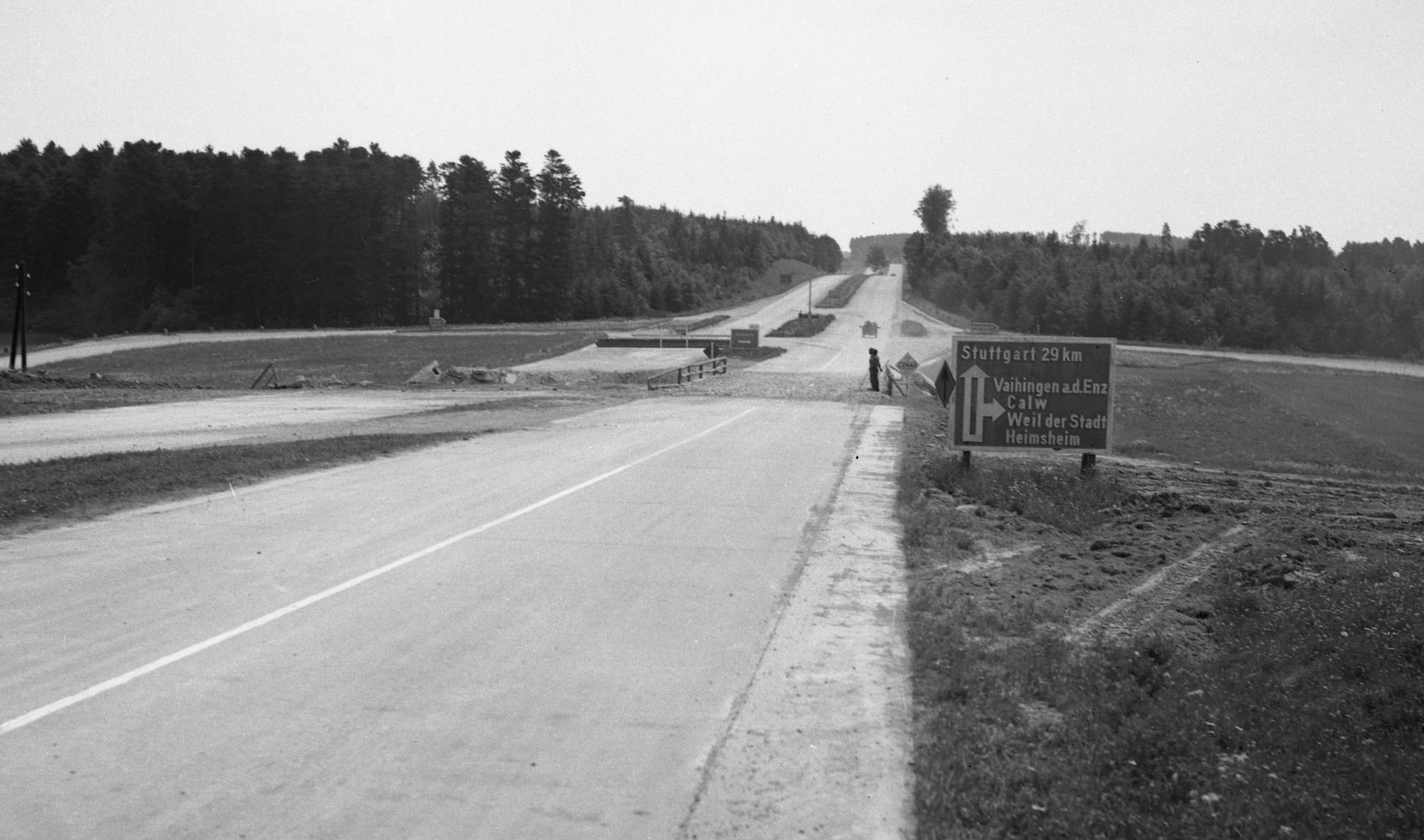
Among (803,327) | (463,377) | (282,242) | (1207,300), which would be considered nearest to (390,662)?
(463,377)

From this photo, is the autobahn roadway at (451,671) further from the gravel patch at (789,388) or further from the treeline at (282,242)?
the treeline at (282,242)

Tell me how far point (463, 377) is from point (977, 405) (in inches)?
1259

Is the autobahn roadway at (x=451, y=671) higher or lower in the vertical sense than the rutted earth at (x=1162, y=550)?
higher

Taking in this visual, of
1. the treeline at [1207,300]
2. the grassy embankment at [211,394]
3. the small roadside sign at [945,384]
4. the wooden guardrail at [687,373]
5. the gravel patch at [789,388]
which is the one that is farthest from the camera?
the treeline at [1207,300]

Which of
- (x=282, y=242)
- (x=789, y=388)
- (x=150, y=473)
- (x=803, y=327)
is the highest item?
(x=282, y=242)

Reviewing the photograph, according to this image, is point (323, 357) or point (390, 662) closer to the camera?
point (390, 662)

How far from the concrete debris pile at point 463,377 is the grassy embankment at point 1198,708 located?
34.8 meters

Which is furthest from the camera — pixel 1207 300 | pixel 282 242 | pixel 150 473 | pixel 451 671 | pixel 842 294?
pixel 842 294

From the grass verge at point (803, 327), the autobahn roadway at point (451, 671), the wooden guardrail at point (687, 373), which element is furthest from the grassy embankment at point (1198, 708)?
the grass verge at point (803, 327)

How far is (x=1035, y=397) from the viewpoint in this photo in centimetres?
1858

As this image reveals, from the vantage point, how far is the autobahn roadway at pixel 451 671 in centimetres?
554

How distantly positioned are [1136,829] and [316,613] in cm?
649

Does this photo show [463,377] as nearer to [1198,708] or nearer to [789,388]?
[789,388]

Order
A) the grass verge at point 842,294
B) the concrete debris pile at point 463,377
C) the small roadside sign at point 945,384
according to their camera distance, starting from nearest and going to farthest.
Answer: the small roadside sign at point 945,384, the concrete debris pile at point 463,377, the grass verge at point 842,294
